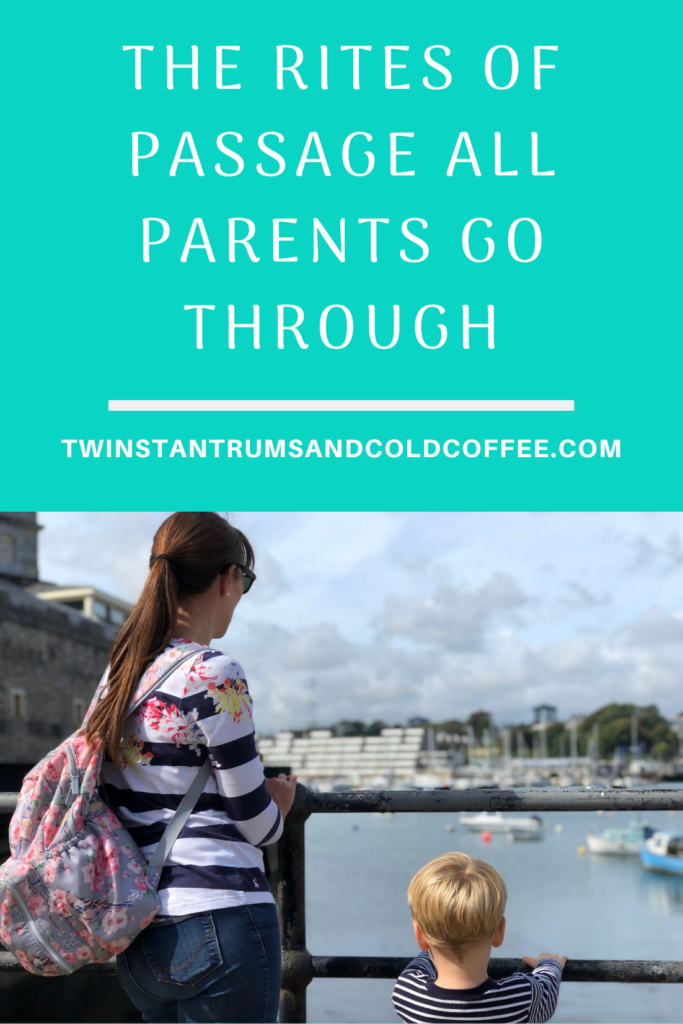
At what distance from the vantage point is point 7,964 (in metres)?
2.49

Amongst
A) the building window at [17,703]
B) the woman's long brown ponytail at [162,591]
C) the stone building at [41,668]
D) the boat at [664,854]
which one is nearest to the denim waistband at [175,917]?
the woman's long brown ponytail at [162,591]

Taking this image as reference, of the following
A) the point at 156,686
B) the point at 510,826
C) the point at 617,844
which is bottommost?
the point at 510,826

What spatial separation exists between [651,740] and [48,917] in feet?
498

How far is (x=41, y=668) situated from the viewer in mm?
32438

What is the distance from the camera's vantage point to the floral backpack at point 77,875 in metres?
1.82

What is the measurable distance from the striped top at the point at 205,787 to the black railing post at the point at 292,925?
0.62 m

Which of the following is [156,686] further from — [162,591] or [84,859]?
[84,859]

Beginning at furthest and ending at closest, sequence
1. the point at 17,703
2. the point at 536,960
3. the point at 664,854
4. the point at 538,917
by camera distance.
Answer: the point at 664,854, the point at 17,703, the point at 538,917, the point at 536,960

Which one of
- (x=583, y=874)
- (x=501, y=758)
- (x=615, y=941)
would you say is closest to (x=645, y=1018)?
(x=615, y=941)

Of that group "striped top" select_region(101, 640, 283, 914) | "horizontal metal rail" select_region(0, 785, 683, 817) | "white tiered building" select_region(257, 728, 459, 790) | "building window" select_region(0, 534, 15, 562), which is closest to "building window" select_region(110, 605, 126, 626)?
"building window" select_region(0, 534, 15, 562)

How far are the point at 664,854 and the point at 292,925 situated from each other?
149 feet

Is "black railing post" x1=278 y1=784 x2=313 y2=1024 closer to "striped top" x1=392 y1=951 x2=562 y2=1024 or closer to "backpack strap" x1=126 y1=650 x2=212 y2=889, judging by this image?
"striped top" x1=392 y1=951 x2=562 y2=1024

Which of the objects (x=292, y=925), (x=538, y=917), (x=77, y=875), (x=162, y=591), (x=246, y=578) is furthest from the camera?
(x=538, y=917)

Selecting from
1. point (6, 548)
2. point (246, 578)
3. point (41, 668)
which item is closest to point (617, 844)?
point (6, 548)
